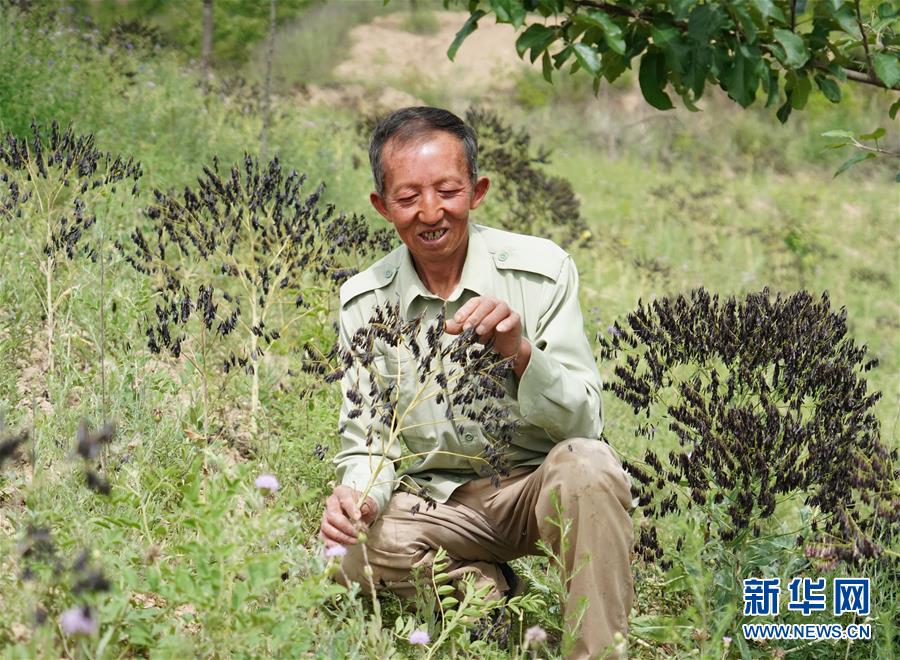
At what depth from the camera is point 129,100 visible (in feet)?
29.1

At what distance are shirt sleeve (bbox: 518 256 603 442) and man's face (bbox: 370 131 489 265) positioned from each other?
1.25 feet

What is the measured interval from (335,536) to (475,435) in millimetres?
591

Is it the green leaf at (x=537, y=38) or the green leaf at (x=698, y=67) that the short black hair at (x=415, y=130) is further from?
the green leaf at (x=698, y=67)

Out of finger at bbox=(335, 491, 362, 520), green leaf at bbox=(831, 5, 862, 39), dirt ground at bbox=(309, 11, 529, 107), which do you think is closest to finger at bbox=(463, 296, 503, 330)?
finger at bbox=(335, 491, 362, 520)

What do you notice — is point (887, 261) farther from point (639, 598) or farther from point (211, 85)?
point (639, 598)

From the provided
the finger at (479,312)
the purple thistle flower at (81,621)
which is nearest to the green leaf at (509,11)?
the finger at (479,312)

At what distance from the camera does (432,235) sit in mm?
3346

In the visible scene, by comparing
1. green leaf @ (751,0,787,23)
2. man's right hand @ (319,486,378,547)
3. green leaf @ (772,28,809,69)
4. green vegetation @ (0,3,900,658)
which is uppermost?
green leaf @ (751,0,787,23)

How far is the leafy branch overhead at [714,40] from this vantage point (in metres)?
2.56

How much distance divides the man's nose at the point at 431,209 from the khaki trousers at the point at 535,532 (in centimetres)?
79

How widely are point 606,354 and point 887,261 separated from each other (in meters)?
7.75

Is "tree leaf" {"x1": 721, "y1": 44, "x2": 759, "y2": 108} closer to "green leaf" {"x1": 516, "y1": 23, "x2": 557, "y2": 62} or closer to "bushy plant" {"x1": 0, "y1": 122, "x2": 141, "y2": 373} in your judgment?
"green leaf" {"x1": 516, "y1": 23, "x2": 557, "y2": 62}

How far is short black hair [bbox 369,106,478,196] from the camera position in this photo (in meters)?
3.37

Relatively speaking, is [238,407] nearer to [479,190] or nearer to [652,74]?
[479,190]
